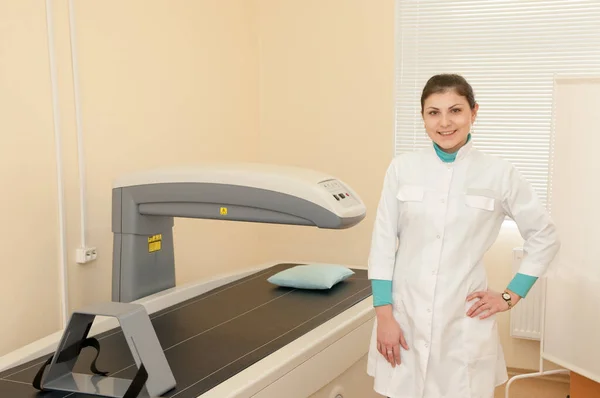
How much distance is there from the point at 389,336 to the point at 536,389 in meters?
1.98

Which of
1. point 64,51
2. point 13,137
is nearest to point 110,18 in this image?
point 64,51

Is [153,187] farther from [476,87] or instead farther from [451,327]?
[476,87]

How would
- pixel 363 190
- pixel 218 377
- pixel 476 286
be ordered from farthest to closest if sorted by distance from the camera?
pixel 363 190 < pixel 476 286 < pixel 218 377

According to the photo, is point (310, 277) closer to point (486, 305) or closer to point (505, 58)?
point (486, 305)

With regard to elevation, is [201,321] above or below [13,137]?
below

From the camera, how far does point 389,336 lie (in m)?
1.78

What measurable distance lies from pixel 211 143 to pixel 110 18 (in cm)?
93

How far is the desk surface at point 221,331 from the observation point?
1.68 m

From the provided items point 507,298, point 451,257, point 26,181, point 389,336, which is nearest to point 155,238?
point 26,181

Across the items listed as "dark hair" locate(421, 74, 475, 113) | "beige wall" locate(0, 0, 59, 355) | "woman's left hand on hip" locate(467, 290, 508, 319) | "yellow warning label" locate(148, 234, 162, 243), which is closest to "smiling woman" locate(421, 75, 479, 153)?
"dark hair" locate(421, 74, 475, 113)

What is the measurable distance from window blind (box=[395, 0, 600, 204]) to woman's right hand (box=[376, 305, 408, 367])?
199 cm

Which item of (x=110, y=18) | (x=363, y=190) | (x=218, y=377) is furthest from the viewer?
(x=363, y=190)

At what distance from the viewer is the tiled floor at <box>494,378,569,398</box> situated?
337cm

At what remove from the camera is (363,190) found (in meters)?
3.78
